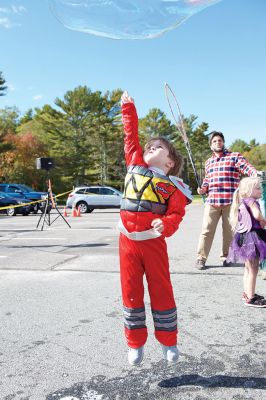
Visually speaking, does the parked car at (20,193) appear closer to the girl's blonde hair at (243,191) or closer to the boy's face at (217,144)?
the boy's face at (217,144)

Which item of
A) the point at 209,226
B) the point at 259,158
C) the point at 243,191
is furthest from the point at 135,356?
the point at 259,158

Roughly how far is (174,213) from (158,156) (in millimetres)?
395

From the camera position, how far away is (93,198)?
22.7 metres

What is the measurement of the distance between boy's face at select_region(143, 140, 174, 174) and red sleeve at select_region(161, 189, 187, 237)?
20 cm

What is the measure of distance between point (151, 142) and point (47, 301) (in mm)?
2290

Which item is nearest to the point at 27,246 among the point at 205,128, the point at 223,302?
the point at 223,302

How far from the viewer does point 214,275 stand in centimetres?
514

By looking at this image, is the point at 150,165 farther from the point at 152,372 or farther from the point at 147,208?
the point at 152,372

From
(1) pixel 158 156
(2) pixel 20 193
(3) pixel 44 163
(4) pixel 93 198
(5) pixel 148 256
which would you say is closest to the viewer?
(5) pixel 148 256

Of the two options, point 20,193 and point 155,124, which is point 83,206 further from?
point 155,124

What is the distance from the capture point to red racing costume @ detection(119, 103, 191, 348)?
2.48 m

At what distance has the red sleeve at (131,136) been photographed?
107 inches

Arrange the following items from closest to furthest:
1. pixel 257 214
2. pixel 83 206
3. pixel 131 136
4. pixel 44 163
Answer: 1. pixel 131 136
2. pixel 257 214
3. pixel 44 163
4. pixel 83 206

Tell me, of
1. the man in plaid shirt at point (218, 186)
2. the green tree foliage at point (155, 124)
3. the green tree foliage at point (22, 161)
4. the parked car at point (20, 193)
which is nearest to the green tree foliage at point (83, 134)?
the green tree foliage at point (22, 161)
